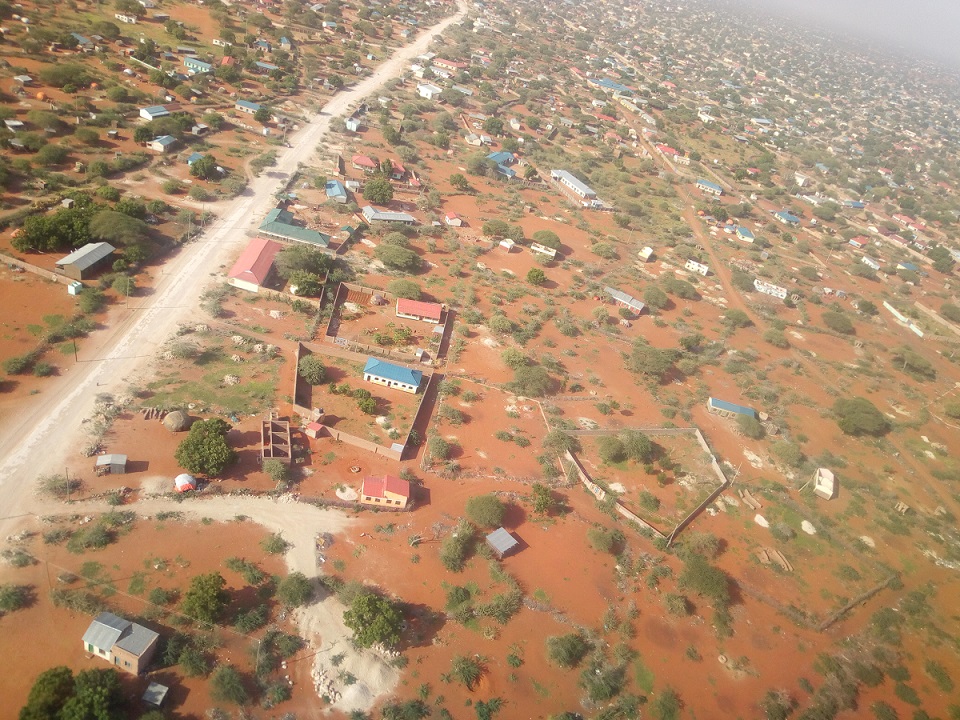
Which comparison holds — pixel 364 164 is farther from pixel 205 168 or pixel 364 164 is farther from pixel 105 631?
pixel 105 631

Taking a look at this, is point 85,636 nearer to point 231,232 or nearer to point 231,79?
point 231,232

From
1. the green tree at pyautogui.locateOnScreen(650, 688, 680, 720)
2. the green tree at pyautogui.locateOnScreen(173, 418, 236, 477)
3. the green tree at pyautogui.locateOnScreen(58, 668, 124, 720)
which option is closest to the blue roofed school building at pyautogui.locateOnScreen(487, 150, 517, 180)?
the green tree at pyautogui.locateOnScreen(173, 418, 236, 477)

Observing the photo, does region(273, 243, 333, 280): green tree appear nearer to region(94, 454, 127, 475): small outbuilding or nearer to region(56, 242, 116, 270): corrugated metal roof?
region(56, 242, 116, 270): corrugated metal roof

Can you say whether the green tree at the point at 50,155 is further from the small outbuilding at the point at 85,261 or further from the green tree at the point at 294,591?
the green tree at the point at 294,591

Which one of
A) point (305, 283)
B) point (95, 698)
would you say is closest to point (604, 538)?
point (95, 698)

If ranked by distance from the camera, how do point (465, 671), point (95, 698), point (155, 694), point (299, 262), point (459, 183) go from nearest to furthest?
point (95, 698)
point (155, 694)
point (465, 671)
point (299, 262)
point (459, 183)

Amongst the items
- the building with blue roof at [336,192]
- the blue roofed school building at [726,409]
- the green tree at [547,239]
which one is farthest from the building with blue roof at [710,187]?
the building with blue roof at [336,192]
